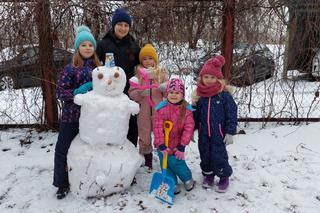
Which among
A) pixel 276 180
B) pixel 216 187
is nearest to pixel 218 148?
pixel 216 187

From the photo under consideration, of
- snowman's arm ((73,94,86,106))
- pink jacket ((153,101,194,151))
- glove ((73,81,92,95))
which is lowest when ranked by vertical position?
pink jacket ((153,101,194,151))

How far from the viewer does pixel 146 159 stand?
12.5 ft

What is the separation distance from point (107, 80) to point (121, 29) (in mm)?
682

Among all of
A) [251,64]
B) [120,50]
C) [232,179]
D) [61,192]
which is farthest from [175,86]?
[251,64]

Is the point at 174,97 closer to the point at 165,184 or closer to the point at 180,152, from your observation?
the point at 180,152

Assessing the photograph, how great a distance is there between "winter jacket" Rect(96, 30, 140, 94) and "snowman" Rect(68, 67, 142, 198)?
A: 18.3 inches

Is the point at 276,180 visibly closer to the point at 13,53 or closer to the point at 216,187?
the point at 216,187

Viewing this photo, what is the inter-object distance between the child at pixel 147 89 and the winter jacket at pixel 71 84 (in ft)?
1.55

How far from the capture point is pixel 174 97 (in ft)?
10.2

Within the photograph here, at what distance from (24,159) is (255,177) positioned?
2634 mm

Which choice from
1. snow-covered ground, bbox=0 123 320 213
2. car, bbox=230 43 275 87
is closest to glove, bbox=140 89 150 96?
snow-covered ground, bbox=0 123 320 213

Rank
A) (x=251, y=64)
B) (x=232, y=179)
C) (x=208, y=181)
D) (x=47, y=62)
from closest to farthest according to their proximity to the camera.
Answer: (x=208, y=181)
(x=232, y=179)
(x=47, y=62)
(x=251, y=64)

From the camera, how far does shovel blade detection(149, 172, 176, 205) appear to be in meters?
3.14

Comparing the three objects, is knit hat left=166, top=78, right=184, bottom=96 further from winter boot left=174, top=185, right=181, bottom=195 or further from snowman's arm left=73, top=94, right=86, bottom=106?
winter boot left=174, top=185, right=181, bottom=195
